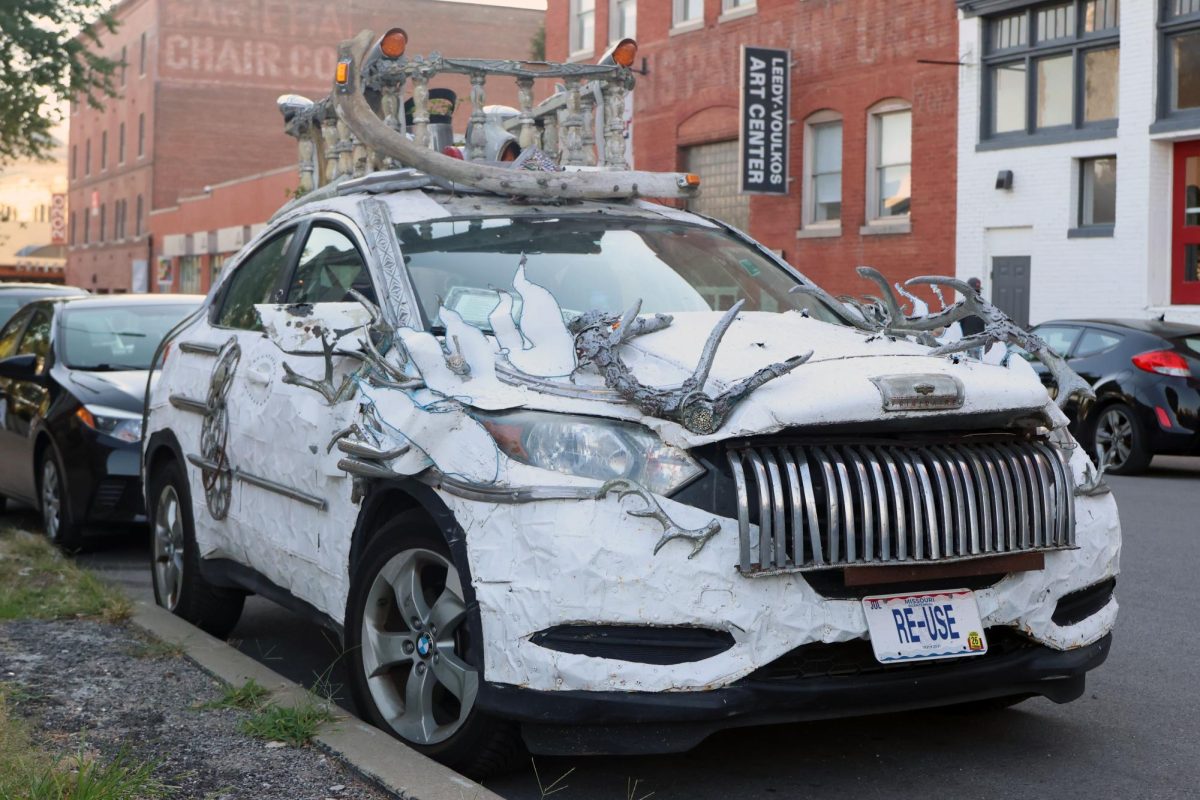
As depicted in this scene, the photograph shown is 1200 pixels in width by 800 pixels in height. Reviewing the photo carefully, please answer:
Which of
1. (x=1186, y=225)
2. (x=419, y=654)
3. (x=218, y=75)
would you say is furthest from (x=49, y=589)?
(x=218, y=75)

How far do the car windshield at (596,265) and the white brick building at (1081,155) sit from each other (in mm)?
15907

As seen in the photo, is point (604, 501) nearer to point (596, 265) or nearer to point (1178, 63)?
point (596, 265)

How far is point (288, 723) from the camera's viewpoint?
4.65 metres

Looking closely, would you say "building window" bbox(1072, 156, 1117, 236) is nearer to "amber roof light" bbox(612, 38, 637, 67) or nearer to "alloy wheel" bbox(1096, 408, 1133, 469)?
"alloy wheel" bbox(1096, 408, 1133, 469)

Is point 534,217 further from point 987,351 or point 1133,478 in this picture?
point 1133,478

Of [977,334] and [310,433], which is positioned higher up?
[977,334]

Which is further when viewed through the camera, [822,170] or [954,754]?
[822,170]

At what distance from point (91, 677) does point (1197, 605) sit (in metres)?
4.95

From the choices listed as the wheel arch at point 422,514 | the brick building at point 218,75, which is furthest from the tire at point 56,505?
the brick building at point 218,75

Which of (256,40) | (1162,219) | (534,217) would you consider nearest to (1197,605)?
(534,217)

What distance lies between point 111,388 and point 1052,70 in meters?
16.6

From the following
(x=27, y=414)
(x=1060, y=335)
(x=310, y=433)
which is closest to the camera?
(x=310, y=433)

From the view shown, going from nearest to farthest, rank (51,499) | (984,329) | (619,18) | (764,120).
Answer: (984,329) → (51,499) → (764,120) → (619,18)

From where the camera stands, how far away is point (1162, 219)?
2105cm
